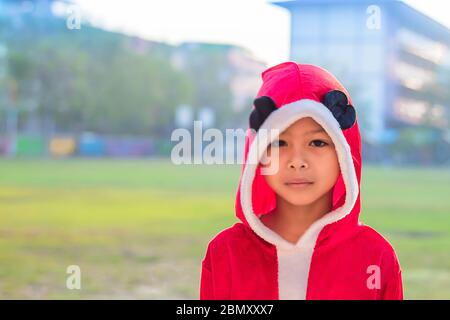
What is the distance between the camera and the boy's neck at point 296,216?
91cm

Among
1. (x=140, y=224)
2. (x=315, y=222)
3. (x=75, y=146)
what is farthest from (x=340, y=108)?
(x=75, y=146)

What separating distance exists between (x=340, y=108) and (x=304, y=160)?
77 mm

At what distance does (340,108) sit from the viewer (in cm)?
85

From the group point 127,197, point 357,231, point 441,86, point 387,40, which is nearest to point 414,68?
point 441,86

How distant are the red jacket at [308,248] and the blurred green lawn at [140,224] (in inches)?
86.1

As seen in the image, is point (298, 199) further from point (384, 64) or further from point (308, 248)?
point (384, 64)

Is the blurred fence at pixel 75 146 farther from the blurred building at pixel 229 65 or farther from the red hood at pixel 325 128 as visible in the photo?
the red hood at pixel 325 128

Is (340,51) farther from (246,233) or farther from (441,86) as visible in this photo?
(246,233)

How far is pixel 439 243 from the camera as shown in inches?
192

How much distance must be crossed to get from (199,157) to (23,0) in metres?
8.80

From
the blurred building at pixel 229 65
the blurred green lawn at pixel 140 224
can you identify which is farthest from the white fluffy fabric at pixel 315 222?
the blurred building at pixel 229 65

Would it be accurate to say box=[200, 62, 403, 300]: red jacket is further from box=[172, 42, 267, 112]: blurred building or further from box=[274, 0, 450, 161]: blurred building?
box=[172, 42, 267, 112]: blurred building

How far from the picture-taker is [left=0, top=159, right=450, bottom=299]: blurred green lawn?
3447mm

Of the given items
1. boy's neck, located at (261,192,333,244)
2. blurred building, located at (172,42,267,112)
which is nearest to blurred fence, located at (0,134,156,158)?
blurred building, located at (172,42,267,112)
